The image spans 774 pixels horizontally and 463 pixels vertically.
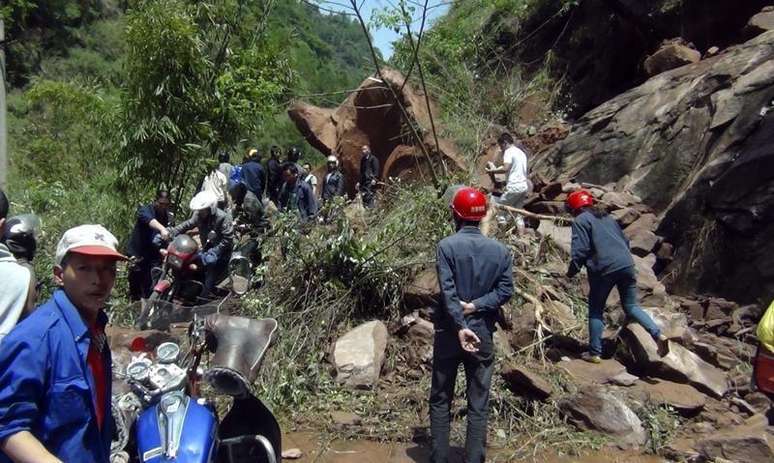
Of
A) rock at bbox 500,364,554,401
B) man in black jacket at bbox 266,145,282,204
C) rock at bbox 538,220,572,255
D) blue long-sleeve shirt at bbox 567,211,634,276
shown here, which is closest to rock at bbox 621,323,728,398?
blue long-sleeve shirt at bbox 567,211,634,276

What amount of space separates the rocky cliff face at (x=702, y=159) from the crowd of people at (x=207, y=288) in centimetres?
201

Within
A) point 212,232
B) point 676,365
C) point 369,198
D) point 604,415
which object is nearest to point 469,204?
point 604,415

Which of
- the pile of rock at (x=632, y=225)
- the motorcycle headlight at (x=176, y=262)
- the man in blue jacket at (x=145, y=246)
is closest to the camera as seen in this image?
the motorcycle headlight at (x=176, y=262)

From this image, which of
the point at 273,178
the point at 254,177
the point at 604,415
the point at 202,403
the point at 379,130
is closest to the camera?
the point at 202,403

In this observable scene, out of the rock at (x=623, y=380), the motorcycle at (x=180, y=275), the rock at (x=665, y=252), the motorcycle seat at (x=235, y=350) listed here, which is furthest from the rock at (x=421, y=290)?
the motorcycle seat at (x=235, y=350)

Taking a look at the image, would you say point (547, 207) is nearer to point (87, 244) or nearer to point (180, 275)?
point (180, 275)

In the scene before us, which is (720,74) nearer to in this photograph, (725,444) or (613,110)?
(613,110)

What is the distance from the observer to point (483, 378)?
5.49m

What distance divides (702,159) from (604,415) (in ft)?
18.5

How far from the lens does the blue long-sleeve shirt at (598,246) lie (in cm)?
763

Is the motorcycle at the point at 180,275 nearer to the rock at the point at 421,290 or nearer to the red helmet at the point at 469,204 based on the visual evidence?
→ the rock at the point at 421,290

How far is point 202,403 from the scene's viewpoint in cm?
372

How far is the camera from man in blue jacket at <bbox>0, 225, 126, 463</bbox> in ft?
8.24

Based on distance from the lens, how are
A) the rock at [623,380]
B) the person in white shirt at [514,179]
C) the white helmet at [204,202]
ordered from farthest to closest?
the person in white shirt at [514,179]
the white helmet at [204,202]
the rock at [623,380]
